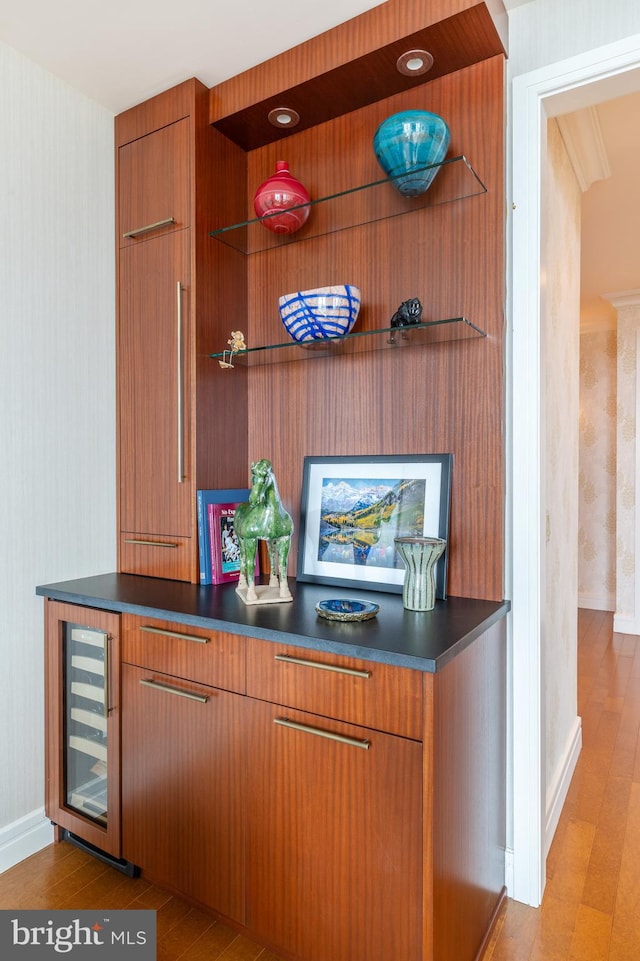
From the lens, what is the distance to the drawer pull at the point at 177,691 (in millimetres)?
1518

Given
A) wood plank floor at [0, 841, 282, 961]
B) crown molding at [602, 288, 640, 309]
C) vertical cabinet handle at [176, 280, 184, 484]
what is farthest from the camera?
crown molding at [602, 288, 640, 309]

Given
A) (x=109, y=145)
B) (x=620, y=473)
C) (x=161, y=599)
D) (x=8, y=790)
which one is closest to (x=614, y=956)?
(x=161, y=599)

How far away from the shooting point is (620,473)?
4762 mm

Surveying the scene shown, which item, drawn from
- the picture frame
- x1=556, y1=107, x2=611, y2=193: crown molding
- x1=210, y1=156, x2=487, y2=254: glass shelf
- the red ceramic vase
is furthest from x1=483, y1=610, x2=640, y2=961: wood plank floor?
x1=556, y1=107, x2=611, y2=193: crown molding

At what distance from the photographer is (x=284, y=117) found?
1949mm

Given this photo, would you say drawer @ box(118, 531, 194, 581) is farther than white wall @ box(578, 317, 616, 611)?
No

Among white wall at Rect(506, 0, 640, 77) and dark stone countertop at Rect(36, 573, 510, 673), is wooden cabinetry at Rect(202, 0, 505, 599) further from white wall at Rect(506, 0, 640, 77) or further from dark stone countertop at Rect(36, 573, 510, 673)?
dark stone countertop at Rect(36, 573, 510, 673)

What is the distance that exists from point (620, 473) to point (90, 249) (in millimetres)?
4338

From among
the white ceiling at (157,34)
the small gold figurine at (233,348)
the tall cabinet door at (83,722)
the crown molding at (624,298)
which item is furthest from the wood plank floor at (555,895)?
the crown molding at (624,298)

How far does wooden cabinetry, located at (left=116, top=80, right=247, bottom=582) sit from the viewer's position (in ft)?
6.48

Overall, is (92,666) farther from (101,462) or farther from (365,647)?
(365,647)

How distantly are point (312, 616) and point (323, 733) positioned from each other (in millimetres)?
290

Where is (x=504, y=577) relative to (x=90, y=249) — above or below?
below

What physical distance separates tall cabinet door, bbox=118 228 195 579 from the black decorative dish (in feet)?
2.31
